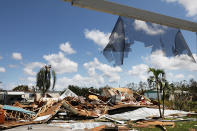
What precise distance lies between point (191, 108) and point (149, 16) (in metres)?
19.6

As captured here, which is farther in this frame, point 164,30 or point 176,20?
point 164,30

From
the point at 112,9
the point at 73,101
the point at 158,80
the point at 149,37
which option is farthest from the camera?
the point at 73,101

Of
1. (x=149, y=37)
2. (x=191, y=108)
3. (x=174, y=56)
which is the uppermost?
(x=149, y=37)

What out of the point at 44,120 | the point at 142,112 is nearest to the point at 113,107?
the point at 142,112

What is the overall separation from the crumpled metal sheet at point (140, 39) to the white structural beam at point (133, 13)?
307mm

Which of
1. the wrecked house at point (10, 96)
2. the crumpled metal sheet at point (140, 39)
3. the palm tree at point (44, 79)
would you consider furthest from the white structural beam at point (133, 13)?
the wrecked house at point (10, 96)

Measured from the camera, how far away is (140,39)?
2.99 metres

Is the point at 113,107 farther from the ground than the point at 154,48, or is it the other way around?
the point at 154,48

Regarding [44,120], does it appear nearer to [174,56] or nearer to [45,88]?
[174,56]

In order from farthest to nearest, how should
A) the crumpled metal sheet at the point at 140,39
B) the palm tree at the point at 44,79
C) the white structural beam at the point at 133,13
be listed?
the palm tree at the point at 44,79, the crumpled metal sheet at the point at 140,39, the white structural beam at the point at 133,13

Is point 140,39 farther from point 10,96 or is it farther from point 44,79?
point 10,96

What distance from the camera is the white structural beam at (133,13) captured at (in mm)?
2178

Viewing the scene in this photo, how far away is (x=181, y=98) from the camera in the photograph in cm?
1927

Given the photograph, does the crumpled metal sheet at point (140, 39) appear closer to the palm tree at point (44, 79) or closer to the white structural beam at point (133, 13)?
the white structural beam at point (133, 13)
